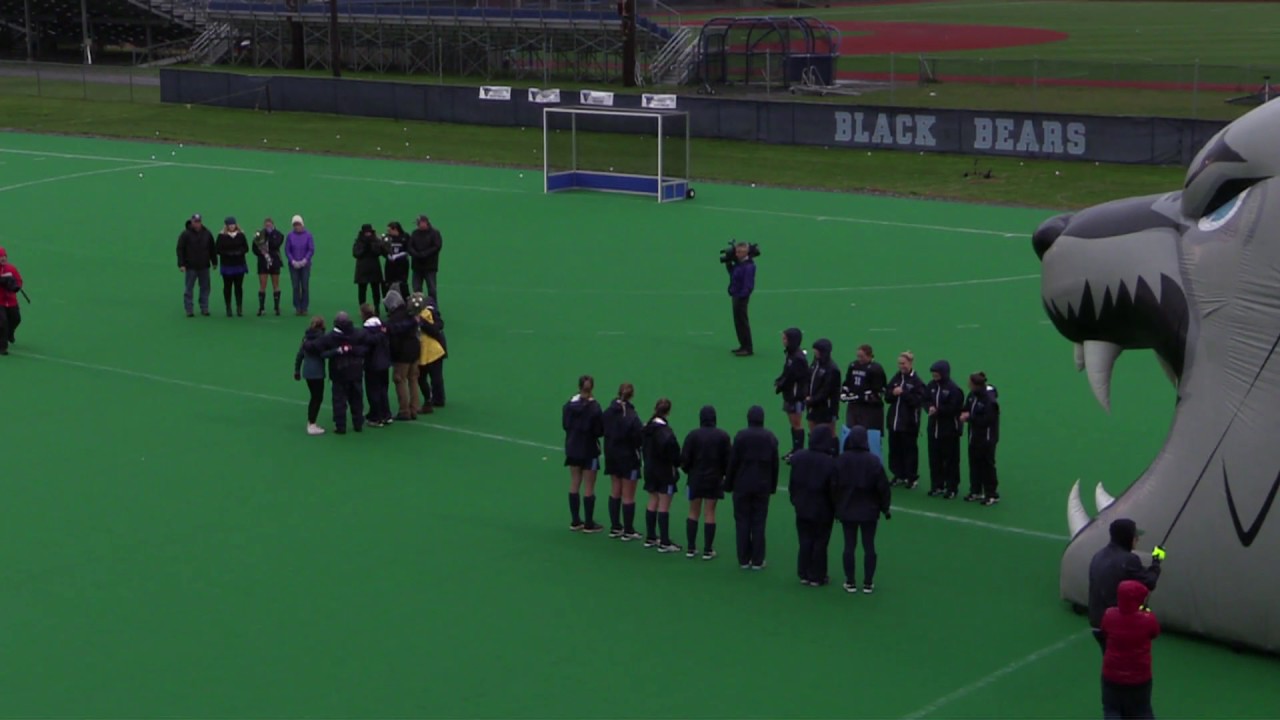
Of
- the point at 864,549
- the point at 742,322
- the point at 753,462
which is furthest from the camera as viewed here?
the point at 742,322

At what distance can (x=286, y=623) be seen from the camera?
14.1 m

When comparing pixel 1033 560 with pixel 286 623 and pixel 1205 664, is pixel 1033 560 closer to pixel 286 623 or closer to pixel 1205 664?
pixel 1205 664

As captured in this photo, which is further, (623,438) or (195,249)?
(195,249)

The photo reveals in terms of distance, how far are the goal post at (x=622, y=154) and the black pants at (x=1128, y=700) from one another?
27022mm

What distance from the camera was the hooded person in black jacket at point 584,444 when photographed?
634 inches

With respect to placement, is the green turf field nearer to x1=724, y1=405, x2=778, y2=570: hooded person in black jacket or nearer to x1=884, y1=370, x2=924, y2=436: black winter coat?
x1=724, y1=405, x2=778, y2=570: hooded person in black jacket

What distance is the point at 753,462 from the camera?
1512cm

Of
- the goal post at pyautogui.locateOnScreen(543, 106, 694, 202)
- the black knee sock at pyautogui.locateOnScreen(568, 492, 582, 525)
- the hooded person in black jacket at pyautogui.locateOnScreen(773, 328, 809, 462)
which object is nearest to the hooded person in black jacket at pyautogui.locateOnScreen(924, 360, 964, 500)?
the hooded person in black jacket at pyautogui.locateOnScreen(773, 328, 809, 462)

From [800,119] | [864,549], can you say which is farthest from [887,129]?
[864,549]

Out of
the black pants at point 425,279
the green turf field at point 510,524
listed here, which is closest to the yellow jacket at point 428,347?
the green turf field at point 510,524

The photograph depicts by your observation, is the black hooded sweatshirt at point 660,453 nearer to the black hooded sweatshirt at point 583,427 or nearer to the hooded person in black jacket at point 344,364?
the black hooded sweatshirt at point 583,427

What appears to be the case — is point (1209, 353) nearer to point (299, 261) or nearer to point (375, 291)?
point (375, 291)

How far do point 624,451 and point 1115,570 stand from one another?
5474 millimetres

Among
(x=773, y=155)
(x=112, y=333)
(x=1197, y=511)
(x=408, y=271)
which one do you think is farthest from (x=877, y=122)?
(x=1197, y=511)
